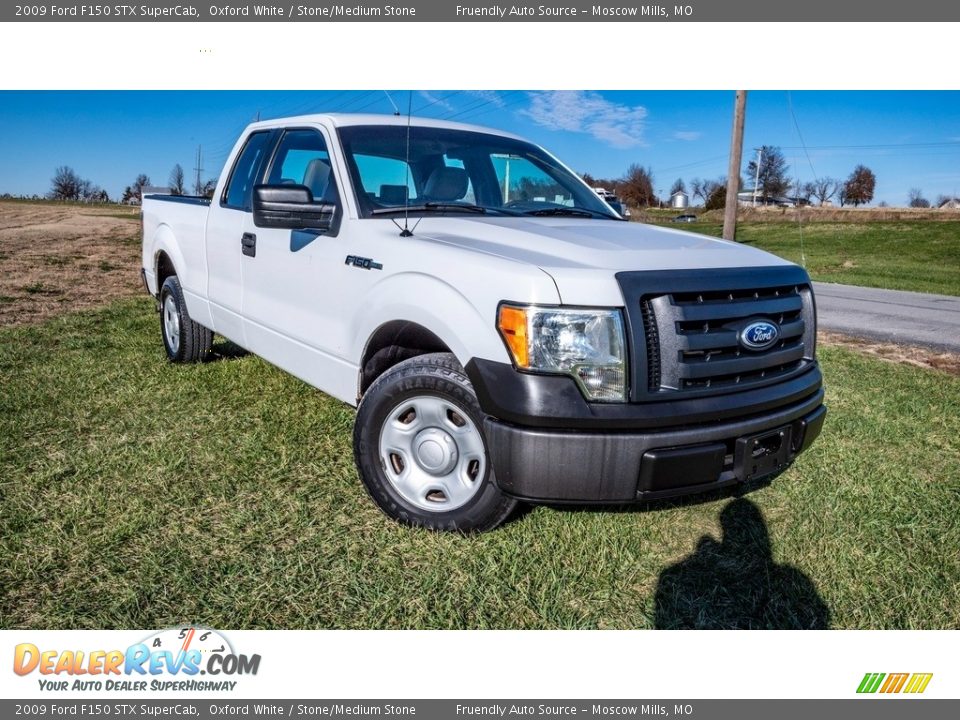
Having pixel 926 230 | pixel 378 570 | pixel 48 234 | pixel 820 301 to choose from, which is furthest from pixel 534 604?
pixel 926 230

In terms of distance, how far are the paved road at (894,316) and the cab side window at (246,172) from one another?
285 inches

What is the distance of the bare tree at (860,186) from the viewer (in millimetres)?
61969

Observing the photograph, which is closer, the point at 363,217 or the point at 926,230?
the point at 363,217

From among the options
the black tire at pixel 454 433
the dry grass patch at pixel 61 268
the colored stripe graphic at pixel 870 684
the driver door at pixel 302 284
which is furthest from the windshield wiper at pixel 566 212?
the dry grass patch at pixel 61 268

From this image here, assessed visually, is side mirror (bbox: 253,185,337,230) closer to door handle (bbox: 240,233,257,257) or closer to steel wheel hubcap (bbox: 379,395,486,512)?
door handle (bbox: 240,233,257,257)

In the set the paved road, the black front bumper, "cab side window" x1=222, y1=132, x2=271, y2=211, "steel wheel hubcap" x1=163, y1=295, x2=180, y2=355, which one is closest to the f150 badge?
the black front bumper

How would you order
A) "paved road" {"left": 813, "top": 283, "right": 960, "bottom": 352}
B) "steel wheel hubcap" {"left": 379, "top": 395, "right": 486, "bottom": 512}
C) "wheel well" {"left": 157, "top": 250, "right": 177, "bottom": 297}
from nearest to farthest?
"steel wheel hubcap" {"left": 379, "top": 395, "right": 486, "bottom": 512} → "wheel well" {"left": 157, "top": 250, "right": 177, "bottom": 297} → "paved road" {"left": 813, "top": 283, "right": 960, "bottom": 352}

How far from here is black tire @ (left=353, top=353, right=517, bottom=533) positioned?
2916 millimetres

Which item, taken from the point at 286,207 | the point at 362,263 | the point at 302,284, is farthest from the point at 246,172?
the point at 362,263

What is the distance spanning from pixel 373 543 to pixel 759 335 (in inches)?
73.2

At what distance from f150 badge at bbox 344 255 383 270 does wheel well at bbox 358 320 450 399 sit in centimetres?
28

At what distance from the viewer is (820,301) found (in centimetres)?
1226

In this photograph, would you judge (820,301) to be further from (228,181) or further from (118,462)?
(118,462)

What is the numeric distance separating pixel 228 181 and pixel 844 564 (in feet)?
14.8
